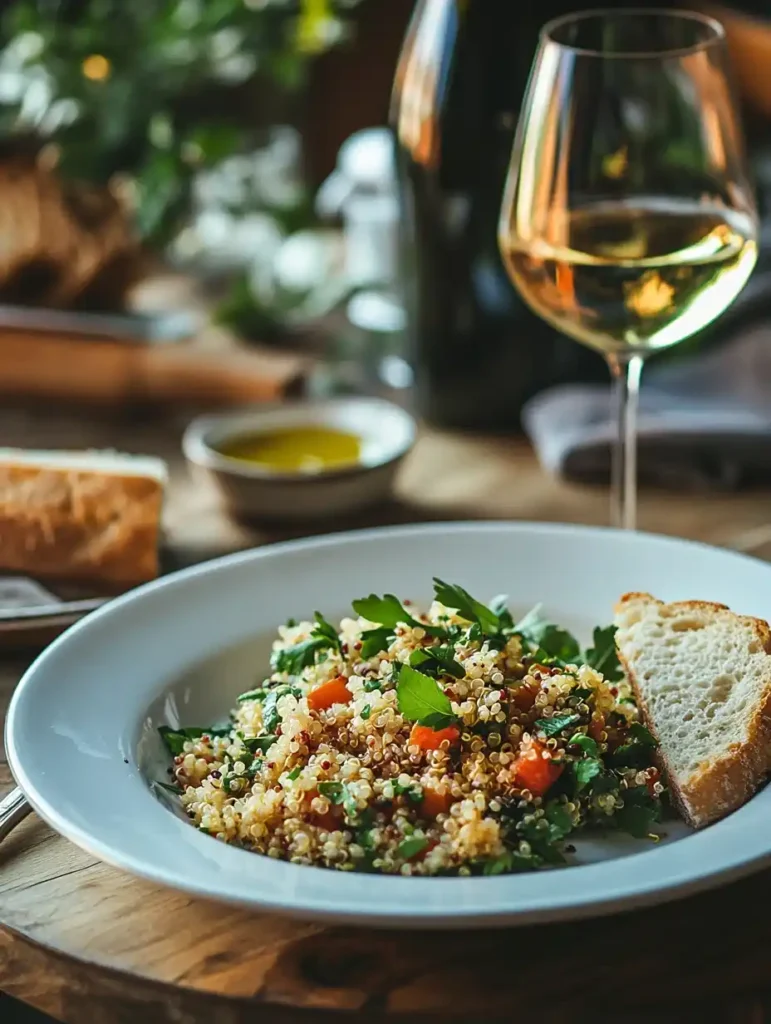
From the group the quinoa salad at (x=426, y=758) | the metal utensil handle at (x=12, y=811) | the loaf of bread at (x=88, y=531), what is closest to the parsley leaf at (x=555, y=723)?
the quinoa salad at (x=426, y=758)

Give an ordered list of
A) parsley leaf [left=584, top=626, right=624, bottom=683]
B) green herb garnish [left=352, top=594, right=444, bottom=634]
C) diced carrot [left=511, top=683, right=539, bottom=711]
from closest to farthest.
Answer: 1. diced carrot [left=511, top=683, right=539, bottom=711]
2. green herb garnish [left=352, top=594, right=444, bottom=634]
3. parsley leaf [left=584, top=626, right=624, bottom=683]

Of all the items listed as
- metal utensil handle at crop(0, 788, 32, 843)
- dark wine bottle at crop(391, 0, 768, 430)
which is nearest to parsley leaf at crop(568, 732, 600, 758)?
metal utensil handle at crop(0, 788, 32, 843)

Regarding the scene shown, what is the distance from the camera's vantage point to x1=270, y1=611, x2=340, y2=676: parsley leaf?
1.28 metres

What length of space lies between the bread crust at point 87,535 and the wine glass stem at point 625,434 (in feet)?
1.79

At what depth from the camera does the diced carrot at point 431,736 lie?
3.57 feet

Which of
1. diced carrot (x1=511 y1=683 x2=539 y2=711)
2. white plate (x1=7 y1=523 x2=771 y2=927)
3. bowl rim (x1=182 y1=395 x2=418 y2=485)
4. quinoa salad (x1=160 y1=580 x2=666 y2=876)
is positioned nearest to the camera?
white plate (x1=7 y1=523 x2=771 y2=927)

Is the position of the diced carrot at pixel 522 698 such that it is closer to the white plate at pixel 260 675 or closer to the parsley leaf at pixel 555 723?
the parsley leaf at pixel 555 723

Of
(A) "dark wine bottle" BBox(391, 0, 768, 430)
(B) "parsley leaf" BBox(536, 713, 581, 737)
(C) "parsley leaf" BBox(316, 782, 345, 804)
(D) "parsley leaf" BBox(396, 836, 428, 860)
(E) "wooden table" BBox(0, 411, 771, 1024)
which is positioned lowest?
(E) "wooden table" BBox(0, 411, 771, 1024)

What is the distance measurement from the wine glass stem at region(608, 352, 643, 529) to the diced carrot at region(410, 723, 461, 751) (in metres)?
0.62

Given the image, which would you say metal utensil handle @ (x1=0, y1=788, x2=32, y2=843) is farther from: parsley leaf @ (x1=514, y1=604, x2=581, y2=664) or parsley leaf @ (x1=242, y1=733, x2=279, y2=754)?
parsley leaf @ (x1=514, y1=604, x2=581, y2=664)

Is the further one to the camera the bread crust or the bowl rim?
the bowl rim

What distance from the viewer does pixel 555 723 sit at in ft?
3.65

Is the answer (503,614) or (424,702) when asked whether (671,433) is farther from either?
(424,702)

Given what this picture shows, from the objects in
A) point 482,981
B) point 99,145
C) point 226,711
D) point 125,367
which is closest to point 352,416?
point 125,367
